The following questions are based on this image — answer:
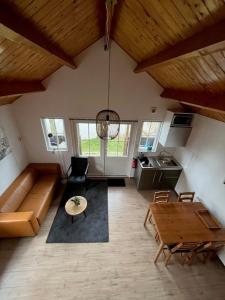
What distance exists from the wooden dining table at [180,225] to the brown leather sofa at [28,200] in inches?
96.6

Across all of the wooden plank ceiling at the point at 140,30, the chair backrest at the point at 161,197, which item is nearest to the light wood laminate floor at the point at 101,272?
the chair backrest at the point at 161,197

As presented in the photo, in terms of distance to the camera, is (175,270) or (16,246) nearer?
(175,270)

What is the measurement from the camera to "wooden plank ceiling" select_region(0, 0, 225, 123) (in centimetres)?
139

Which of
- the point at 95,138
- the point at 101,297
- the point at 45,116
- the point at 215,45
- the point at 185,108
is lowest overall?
the point at 101,297

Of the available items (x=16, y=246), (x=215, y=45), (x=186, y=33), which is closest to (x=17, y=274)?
(x=16, y=246)

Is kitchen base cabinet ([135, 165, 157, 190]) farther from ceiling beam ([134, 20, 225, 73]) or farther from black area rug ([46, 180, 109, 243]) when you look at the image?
ceiling beam ([134, 20, 225, 73])

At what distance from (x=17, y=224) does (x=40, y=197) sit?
2.75 ft

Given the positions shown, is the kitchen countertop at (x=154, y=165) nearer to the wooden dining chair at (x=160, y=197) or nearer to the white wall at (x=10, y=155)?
the wooden dining chair at (x=160, y=197)

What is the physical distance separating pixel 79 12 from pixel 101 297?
415cm

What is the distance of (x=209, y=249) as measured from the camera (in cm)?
279

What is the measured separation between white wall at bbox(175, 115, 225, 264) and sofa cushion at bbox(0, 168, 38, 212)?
4.22 metres

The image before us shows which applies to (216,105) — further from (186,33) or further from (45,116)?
(45,116)

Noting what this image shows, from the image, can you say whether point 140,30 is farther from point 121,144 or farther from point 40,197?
point 40,197

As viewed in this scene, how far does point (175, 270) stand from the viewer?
279 cm
